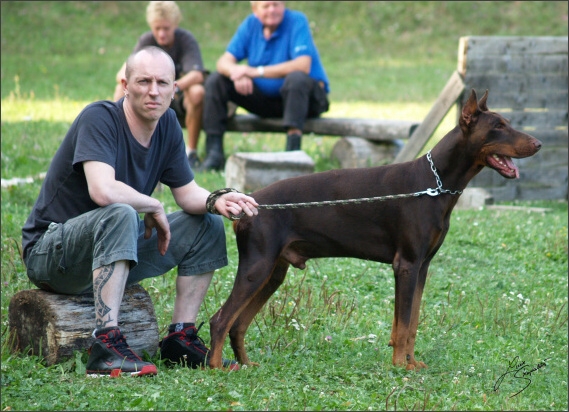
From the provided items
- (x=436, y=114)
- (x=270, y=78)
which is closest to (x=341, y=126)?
(x=270, y=78)

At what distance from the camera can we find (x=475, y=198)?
10.0m

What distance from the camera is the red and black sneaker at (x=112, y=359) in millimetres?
4430

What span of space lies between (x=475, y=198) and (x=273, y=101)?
2850mm

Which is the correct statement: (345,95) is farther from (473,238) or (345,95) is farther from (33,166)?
(473,238)

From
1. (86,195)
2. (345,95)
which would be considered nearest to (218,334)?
(86,195)

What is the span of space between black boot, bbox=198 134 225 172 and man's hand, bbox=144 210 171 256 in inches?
243

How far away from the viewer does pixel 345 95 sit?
18.8m

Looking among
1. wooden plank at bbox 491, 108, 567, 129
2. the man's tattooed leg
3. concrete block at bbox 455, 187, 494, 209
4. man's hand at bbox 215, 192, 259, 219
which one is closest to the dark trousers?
concrete block at bbox 455, 187, 494, 209

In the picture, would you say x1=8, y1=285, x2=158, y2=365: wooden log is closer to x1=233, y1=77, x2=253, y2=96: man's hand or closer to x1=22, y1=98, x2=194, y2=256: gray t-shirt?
x1=22, y1=98, x2=194, y2=256: gray t-shirt

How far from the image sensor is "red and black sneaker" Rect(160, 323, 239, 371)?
4.89 m

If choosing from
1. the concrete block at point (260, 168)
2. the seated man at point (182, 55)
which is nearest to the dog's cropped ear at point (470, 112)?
the concrete block at point (260, 168)

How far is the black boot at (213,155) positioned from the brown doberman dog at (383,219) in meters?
6.13

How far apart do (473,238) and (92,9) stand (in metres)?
19.8

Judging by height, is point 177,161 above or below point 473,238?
above
